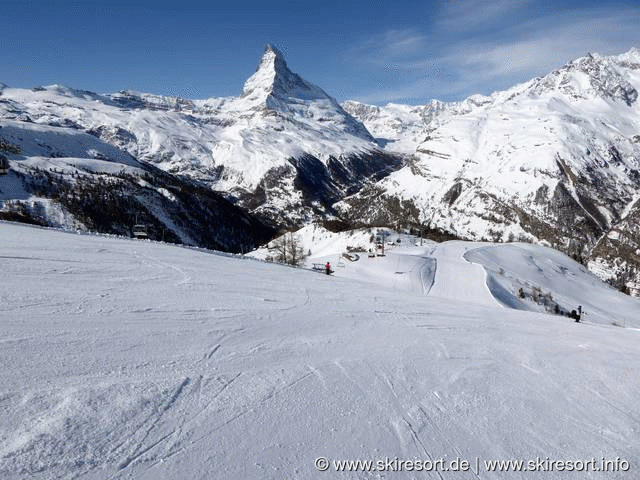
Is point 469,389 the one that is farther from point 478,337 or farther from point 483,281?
point 483,281

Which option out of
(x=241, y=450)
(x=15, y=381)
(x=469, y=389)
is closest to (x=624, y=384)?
(x=469, y=389)

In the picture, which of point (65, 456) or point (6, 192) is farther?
point (6, 192)

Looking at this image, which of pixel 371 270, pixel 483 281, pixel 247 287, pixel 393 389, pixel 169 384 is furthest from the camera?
pixel 371 270

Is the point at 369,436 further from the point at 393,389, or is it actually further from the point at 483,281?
the point at 483,281

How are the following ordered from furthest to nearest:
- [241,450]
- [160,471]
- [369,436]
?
1. [369,436]
2. [241,450]
3. [160,471]

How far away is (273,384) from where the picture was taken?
820cm

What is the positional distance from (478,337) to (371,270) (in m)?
53.9

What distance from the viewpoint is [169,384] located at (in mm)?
7688

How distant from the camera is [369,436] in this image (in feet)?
22.8

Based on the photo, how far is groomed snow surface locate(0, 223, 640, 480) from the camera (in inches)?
238

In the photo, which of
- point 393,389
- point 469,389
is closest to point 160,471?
point 393,389

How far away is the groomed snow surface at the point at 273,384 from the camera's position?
19.9 feet

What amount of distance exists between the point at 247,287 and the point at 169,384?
10.1m

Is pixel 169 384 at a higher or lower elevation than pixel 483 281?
higher
